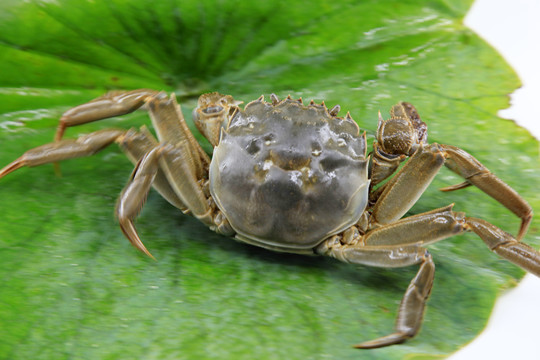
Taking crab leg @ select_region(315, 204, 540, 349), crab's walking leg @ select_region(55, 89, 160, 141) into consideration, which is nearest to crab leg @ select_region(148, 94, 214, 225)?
crab's walking leg @ select_region(55, 89, 160, 141)

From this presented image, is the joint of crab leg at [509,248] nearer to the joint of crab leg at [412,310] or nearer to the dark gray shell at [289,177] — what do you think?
the joint of crab leg at [412,310]

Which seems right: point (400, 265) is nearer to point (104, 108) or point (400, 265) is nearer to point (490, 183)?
point (490, 183)

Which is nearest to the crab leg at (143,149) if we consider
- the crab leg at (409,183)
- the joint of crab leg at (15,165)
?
the joint of crab leg at (15,165)

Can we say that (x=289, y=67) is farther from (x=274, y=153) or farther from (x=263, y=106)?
(x=274, y=153)

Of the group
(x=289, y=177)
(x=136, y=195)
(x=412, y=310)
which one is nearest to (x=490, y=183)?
(x=412, y=310)

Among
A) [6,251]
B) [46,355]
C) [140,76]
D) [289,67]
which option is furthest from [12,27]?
[46,355]

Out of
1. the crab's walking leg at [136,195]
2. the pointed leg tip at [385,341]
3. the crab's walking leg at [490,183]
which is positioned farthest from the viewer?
the crab's walking leg at [490,183]
